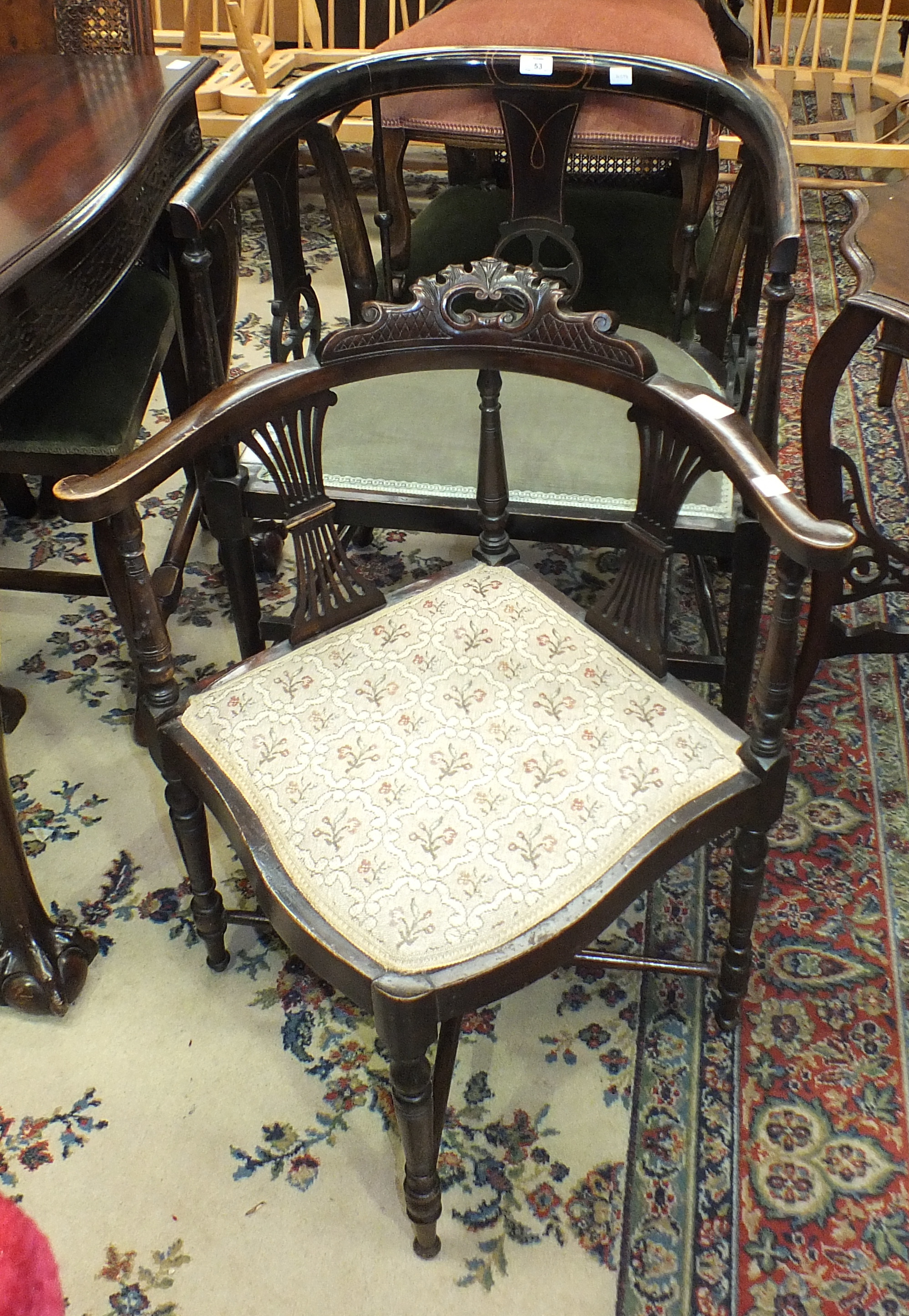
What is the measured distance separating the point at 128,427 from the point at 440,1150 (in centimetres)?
115

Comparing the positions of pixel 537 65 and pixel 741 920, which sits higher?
pixel 537 65

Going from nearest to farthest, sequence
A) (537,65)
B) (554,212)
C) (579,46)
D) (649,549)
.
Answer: (649,549) < (537,65) < (554,212) < (579,46)

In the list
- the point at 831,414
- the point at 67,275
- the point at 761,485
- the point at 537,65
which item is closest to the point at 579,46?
the point at 537,65

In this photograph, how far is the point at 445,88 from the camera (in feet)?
5.53

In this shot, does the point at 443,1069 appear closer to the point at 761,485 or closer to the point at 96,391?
the point at 761,485

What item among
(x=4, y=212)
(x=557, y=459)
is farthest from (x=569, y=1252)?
(x=4, y=212)

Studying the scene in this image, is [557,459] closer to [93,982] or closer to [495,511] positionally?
[495,511]

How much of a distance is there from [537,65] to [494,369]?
575mm

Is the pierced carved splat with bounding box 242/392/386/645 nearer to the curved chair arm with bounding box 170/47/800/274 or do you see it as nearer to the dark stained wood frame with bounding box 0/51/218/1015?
the dark stained wood frame with bounding box 0/51/218/1015

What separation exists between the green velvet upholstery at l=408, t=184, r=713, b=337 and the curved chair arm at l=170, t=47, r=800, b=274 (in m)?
0.39

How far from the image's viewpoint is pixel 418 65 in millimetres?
1670

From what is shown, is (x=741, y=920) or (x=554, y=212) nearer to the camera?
(x=741, y=920)

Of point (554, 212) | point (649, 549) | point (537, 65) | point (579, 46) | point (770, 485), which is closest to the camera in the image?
point (770, 485)

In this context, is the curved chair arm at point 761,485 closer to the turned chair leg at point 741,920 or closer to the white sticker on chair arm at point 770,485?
the white sticker on chair arm at point 770,485
